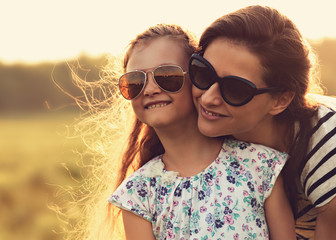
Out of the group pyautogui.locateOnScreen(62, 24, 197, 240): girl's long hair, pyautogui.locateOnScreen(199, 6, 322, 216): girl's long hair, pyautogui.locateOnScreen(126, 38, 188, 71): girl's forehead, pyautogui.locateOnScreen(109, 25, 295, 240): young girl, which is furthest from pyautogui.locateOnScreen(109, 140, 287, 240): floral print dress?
pyautogui.locateOnScreen(126, 38, 188, 71): girl's forehead

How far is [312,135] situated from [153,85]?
3.07ft

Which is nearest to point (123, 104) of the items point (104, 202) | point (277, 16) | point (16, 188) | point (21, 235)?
point (104, 202)

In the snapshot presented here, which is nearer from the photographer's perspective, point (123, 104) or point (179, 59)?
point (179, 59)

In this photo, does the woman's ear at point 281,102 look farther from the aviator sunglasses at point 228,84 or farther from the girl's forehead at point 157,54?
the girl's forehead at point 157,54

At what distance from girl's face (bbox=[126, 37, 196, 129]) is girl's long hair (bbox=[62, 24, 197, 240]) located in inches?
9.3

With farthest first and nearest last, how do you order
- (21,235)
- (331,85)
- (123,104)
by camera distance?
(331,85) → (21,235) → (123,104)

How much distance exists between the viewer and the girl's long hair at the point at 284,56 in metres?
2.34

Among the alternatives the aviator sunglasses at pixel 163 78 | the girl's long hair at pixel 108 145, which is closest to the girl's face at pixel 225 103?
the aviator sunglasses at pixel 163 78

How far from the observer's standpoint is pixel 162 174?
2586mm

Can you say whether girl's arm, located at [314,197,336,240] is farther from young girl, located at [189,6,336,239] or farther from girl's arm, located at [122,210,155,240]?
girl's arm, located at [122,210,155,240]

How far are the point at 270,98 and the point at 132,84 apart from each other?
0.75m

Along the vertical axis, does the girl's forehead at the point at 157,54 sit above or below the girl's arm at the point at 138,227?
above

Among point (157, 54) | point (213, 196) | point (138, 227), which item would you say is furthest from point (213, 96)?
point (138, 227)

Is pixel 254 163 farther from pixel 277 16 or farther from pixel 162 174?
pixel 277 16
